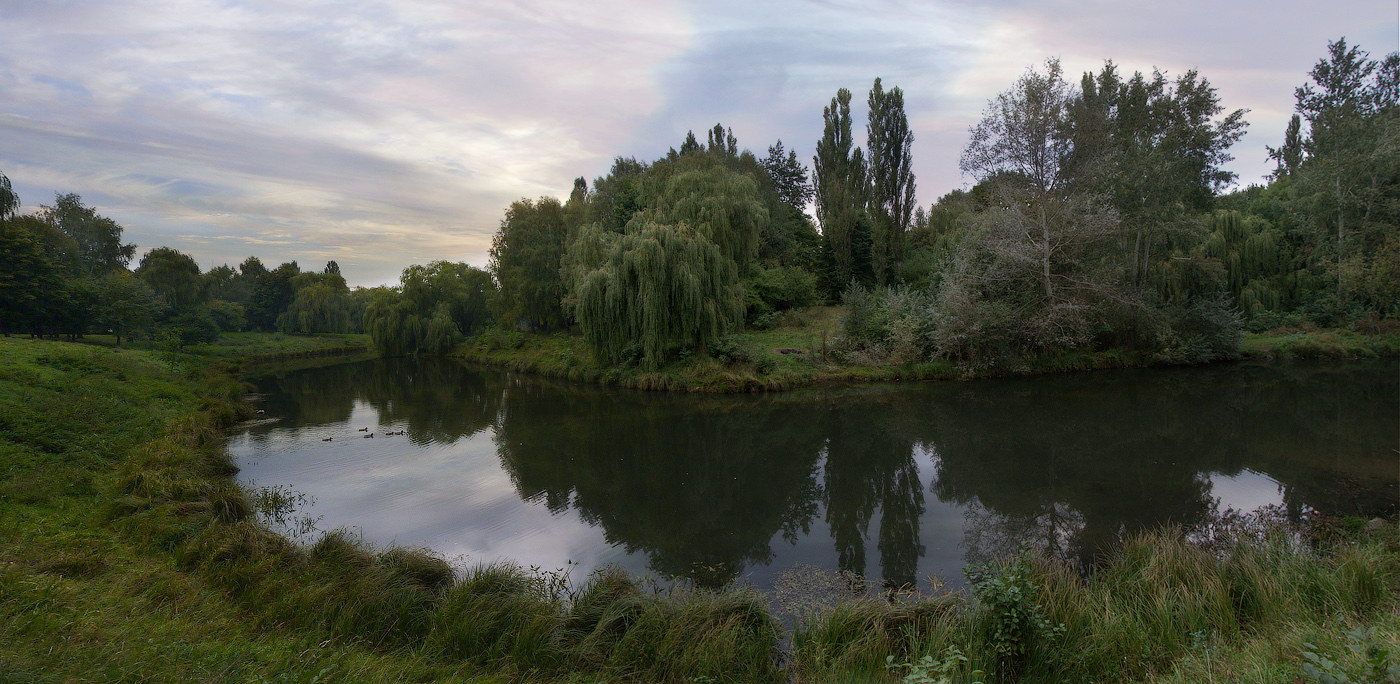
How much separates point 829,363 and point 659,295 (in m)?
6.45

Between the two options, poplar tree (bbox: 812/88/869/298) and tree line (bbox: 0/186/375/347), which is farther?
poplar tree (bbox: 812/88/869/298)

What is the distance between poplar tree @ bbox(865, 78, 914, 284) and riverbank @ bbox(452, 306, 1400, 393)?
7.54 m

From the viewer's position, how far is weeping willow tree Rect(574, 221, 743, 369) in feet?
61.8

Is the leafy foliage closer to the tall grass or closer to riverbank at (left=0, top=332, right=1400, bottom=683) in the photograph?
riverbank at (left=0, top=332, right=1400, bottom=683)

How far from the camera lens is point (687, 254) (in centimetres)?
1906

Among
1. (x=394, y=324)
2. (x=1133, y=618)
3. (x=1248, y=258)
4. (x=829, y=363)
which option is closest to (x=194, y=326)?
(x=394, y=324)

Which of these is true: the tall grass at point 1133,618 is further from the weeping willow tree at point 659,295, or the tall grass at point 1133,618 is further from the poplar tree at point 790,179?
the poplar tree at point 790,179

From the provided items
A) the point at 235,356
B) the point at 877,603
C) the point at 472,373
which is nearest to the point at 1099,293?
the point at 877,603

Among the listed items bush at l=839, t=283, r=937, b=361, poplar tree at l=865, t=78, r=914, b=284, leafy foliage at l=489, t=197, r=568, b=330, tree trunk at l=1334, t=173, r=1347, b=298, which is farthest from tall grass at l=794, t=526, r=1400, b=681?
leafy foliage at l=489, t=197, r=568, b=330

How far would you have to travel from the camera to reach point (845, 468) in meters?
10.5

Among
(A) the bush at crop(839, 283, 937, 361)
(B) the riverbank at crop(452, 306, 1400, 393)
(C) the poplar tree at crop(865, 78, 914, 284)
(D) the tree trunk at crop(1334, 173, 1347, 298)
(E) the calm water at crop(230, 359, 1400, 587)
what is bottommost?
(E) the calm water at crop(230, 359, 1400, 587)

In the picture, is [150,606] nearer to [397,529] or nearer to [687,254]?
[397,529]

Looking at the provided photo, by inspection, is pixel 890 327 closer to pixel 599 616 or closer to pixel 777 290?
pixel 777 290

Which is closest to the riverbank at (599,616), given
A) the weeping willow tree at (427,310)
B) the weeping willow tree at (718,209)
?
the weeping willow tree at (718,209)
